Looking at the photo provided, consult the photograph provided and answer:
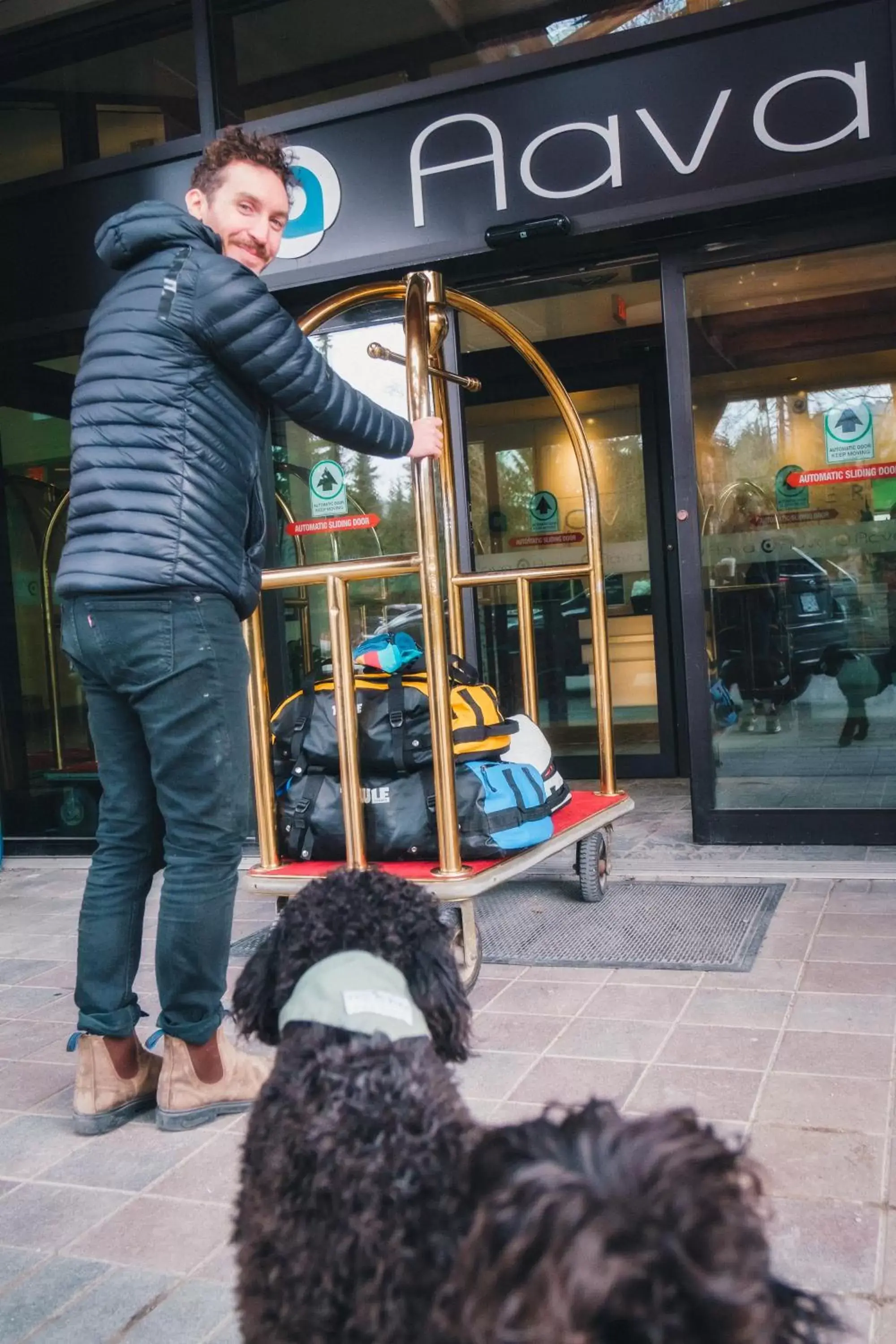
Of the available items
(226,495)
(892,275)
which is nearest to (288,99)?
(892,275)

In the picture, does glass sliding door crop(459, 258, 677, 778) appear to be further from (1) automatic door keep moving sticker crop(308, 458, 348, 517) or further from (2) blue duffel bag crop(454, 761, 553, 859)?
(2) blue duffel bag crop(454, 761, 553, 859)

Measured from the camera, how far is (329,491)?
4.89 metres

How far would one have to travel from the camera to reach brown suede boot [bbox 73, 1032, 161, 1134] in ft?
7.54

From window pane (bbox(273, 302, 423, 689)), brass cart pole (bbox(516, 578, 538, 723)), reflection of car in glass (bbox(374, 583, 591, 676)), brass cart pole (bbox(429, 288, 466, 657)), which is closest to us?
brass cart pole (bbox(429, 288, 466, 657))

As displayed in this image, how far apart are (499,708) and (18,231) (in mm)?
3295

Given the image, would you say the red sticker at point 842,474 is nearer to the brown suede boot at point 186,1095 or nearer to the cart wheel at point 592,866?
the cart wheel at point 592,866

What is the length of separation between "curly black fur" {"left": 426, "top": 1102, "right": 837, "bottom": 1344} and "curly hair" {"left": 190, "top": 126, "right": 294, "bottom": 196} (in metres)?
2.09

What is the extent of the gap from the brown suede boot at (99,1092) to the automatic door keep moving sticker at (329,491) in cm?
293

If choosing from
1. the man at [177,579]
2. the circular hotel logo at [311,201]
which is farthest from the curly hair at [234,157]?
the circular hotel logo at [311,201]

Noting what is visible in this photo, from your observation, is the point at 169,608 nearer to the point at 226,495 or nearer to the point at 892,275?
the point at 226,495

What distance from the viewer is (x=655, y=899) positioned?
3811 millimetres

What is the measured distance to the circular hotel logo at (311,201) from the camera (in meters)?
4.52

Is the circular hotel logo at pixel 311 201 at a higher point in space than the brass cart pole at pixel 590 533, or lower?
higher

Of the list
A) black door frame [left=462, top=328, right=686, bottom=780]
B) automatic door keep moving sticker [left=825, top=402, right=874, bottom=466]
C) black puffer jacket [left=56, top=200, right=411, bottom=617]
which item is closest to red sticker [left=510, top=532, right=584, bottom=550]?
black door frame [left=462, top=328, right=686, bottom=780]
